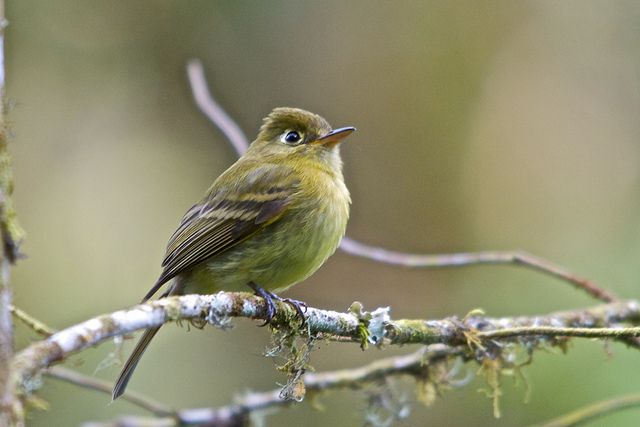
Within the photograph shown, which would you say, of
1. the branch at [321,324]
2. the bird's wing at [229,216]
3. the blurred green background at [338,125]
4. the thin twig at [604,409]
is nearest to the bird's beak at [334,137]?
the bird's wing at [229,216]

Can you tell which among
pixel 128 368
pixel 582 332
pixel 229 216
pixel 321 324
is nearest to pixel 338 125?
pixel 229 216

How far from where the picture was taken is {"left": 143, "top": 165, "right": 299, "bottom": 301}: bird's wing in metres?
3.19

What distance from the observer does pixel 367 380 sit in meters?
3.38

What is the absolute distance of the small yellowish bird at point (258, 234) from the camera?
10.3 feet

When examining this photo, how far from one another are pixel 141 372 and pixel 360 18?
4.96 m

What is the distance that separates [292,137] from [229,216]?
0.91m

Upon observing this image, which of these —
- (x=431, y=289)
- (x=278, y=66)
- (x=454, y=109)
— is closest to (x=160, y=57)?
(x=278, y=66)

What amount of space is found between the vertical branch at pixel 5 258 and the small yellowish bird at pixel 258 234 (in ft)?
5.40

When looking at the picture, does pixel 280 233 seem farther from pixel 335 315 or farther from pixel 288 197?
pixel 335 315

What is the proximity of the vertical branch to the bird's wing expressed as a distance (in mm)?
1667

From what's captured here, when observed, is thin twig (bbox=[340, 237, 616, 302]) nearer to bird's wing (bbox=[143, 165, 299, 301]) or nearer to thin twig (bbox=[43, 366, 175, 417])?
bird's wing (bbox=[143, 165, 299, 301])

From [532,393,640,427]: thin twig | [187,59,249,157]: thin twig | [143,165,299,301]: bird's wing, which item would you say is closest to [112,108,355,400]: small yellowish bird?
[143,165,299,301]: bird's wing

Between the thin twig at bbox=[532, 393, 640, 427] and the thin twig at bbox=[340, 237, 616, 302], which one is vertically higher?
the thin twig at bbox=[340, 237, 616, 302]

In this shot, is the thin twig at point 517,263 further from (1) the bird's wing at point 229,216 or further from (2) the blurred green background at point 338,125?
(2) the blurred green background at point 338,125
